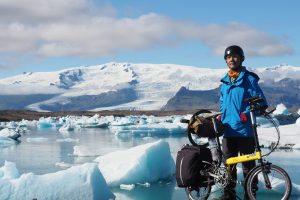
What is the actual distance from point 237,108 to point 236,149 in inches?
14.3

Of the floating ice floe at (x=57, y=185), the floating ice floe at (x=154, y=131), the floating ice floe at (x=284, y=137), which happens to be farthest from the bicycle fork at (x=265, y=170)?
the floating ice floe at (x=154, y=131)

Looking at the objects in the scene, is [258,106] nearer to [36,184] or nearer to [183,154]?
[183,154]

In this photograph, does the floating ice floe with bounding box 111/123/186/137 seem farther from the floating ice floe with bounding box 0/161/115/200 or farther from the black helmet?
the black helmet

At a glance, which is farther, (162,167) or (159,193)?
(162,167)

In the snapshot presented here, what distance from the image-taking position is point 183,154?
14.4ft

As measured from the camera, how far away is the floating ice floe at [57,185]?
6.04 meters

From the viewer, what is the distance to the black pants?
13.9ft

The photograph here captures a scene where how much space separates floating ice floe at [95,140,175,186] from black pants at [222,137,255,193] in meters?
4.56

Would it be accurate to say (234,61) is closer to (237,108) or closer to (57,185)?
(237,108)

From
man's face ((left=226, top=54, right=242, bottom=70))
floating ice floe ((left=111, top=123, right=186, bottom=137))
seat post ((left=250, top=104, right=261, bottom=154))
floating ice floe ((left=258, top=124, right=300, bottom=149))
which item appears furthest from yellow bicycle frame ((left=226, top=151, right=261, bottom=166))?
floating ice floe ((left=111, top=123, right=186, bottom=137))

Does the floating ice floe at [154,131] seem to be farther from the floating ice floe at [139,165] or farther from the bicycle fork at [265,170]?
the bicycle fork at [265,170]

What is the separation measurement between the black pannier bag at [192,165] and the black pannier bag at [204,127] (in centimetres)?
13

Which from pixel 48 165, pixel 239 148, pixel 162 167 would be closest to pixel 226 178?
pixel 239 148

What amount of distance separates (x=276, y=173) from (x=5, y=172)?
4.03 meters
